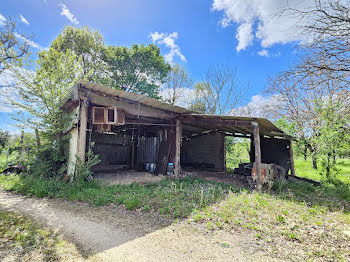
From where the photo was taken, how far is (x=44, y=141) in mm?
6336

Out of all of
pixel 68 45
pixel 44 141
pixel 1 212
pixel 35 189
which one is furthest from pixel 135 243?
pixel 68 45

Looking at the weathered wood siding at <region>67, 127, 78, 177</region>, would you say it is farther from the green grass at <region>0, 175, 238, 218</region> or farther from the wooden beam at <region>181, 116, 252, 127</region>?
the wooden beam at <region>181, 116, 252, 127</region>

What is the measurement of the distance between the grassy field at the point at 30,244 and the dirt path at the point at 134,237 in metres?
0.15

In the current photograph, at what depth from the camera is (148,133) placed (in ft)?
33.3

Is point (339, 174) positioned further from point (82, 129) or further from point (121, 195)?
point (82, 129)

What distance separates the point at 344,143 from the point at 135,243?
790cm

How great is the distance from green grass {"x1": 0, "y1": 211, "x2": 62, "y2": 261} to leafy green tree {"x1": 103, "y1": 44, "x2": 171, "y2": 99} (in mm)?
12951

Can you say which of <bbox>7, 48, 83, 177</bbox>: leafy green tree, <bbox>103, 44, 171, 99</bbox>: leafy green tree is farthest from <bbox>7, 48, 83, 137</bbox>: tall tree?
<bbox>103, 44, 171, 99</bbox>: leafy green tree

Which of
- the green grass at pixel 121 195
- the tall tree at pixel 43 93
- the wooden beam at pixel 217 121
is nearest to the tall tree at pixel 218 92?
the wooden beam at pixel 217 121

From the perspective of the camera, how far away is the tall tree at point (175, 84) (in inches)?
687

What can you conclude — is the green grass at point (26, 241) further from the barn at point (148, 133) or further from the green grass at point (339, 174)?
the green grass at point (339, 174)

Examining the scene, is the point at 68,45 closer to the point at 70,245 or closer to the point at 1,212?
the point at 1,212

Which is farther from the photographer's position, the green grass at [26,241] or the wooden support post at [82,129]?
the wooden support post at [82,129]

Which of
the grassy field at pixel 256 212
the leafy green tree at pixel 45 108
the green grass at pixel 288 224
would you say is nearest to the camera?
the green grass at pixel 288 224
